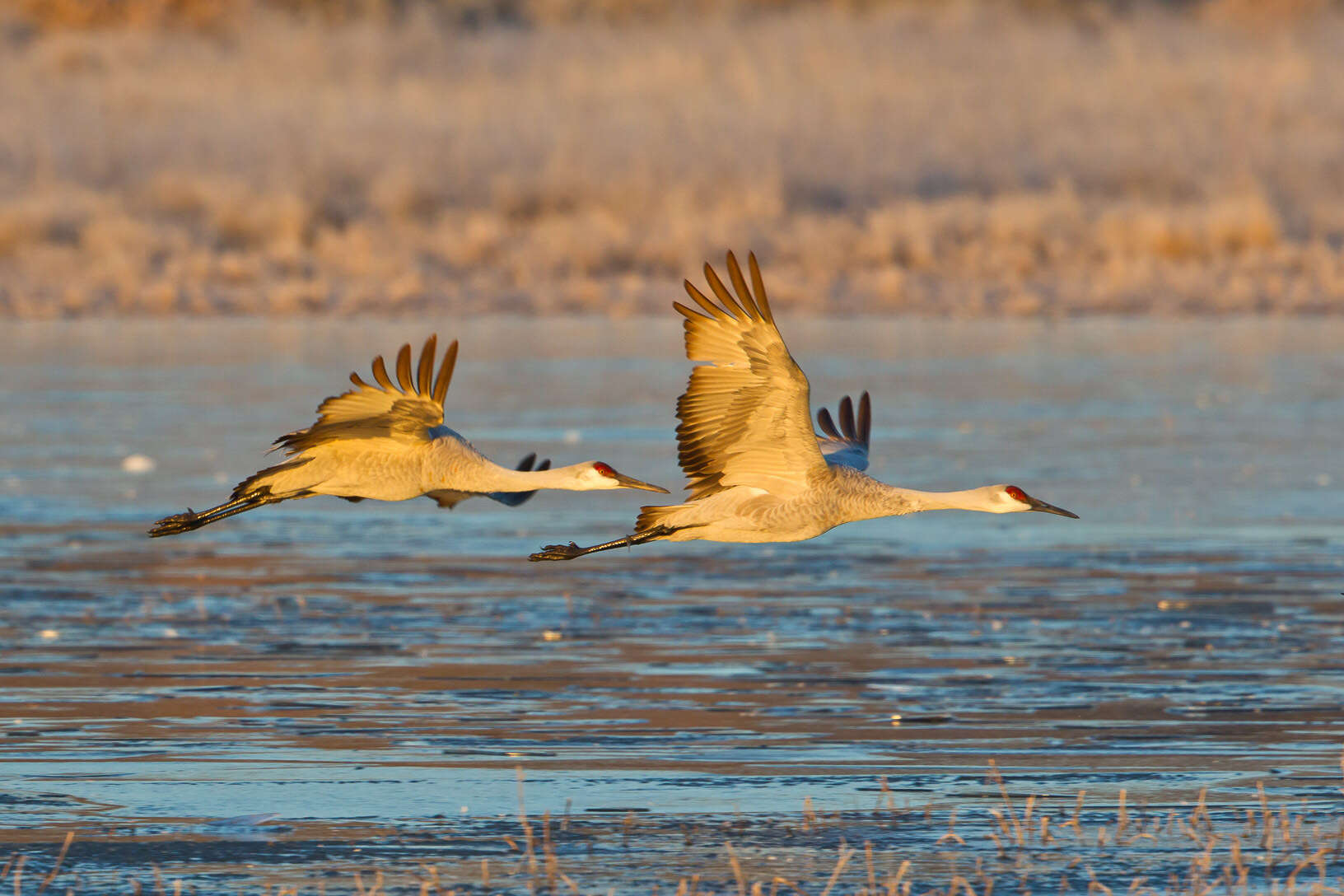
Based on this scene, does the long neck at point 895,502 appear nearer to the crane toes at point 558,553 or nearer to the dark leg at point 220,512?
the crane toes at point 558,553

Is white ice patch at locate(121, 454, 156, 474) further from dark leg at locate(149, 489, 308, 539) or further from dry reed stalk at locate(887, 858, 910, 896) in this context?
dry reed stalk at locate(887, 858, 910, 896)

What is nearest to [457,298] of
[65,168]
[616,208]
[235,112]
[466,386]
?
[616,208]

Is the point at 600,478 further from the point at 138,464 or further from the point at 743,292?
the point at 138,464

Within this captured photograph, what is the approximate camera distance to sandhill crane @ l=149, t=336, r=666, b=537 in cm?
1120

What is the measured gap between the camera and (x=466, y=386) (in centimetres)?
2823

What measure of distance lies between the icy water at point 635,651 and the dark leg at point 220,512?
0.75 meters

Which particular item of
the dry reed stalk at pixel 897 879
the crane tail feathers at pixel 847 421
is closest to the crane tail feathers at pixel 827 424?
the crane tail feathers at pixel 847 421

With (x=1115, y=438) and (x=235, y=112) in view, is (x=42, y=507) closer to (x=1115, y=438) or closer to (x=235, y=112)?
(x=1115, y=438)

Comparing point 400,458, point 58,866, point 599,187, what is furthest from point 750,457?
point 599,187

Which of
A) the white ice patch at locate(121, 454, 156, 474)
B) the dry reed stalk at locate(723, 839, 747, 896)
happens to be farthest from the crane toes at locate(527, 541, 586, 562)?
the white ice patch at locate(121, 454, 156, 474)

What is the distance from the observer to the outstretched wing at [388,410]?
11125mm

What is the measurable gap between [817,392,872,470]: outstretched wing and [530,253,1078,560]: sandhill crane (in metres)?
0.96

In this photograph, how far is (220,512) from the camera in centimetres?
1162

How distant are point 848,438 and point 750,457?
1.82m
